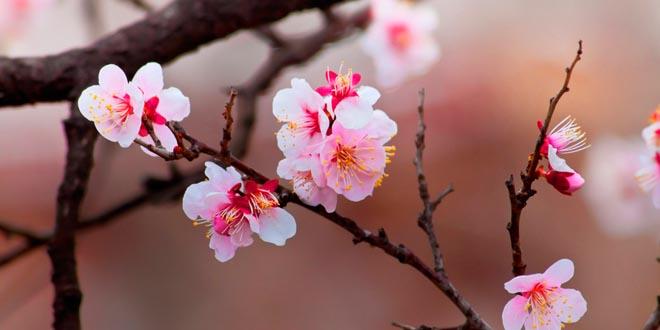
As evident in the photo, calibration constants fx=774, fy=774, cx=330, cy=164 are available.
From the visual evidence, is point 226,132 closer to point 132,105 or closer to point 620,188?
point 132,105

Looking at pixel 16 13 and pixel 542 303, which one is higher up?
pixel 16 13

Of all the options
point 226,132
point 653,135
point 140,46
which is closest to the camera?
point 226,132

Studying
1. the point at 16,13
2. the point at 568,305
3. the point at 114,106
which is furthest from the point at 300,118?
the point at 16,13

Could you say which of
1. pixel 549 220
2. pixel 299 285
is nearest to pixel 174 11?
pixel 299 285

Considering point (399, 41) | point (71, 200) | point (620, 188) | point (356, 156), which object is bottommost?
point (356, 156)

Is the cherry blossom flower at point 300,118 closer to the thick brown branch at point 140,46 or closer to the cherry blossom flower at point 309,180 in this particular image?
the cherry blossom flower at point 309,180

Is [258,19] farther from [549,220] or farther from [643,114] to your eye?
[643,114]

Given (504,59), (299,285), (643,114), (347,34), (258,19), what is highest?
(504,59)
